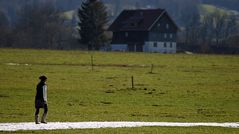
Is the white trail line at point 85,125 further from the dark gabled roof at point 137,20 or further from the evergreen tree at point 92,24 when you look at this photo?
the dark gabled roof at point 137,20

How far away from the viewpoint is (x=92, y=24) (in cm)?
12362

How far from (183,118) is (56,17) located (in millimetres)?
147531

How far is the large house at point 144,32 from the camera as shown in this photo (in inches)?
5300

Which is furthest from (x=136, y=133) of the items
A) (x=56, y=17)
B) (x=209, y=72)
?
(x=56, y=17)

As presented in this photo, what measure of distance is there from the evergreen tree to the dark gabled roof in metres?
9.96

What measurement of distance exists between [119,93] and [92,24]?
79354mm

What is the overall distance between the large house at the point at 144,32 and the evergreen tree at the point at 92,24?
987cm

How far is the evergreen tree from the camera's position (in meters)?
123

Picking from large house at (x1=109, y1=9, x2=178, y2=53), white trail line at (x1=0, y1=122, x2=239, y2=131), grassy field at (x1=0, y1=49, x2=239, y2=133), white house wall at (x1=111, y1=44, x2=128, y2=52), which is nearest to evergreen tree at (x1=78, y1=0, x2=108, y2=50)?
large house at (x1=109, y1=9, x2=178, y2=53)

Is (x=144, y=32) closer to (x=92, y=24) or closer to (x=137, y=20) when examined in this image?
(x=137, y=20)

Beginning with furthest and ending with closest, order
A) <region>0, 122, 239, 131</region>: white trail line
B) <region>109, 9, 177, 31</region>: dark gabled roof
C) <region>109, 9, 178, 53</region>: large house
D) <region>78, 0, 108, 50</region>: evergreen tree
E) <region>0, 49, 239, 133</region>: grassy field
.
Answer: <region>109, 9, 177, 31</region>: dark gabled roof → <region>109, 9, 178, 53</region>: large house → <region>78, 0, 108, 50</region>: evergreen tree → <region>0, 49, 239, 133</region>: grassy field → <region>0, 122, 239, 131</region>: white trail line

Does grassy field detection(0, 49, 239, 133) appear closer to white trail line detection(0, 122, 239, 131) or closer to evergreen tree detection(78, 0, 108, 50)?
white trail line detection(0, 122, 239, 131)

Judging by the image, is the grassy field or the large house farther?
the large house

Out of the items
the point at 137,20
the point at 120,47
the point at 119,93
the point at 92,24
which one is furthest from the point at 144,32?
the point at 119,93
